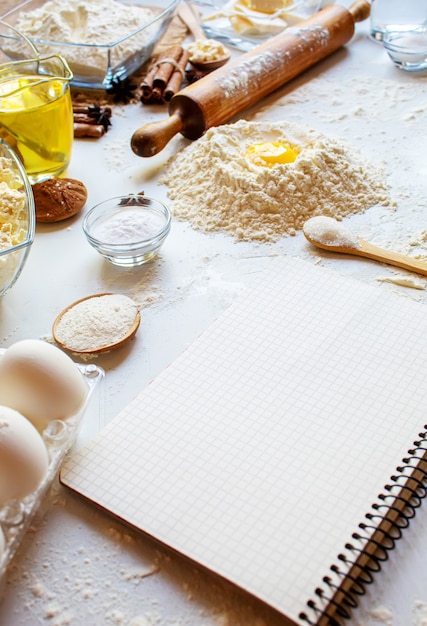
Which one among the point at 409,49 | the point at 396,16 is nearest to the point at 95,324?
the point at 409,49

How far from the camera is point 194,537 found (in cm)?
71

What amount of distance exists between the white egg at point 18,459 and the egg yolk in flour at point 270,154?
75 cm

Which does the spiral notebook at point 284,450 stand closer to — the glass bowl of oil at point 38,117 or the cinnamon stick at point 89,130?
the glass bowl of oil at point 38,117

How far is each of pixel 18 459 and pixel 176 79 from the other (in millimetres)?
1162

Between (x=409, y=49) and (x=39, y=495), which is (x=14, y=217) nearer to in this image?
(x=39, y=495)

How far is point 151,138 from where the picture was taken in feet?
4.36

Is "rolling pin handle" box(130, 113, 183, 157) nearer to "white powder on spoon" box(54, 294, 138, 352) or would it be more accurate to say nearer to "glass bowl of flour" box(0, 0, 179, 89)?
"glass bowl of flour" box(0, 0, 179, 89)

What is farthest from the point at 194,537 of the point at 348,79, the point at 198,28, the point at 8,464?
the point at 198,28

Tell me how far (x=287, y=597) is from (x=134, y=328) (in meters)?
0.45

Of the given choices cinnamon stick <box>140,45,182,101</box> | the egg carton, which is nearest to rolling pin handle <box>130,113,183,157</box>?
cinnamon stick <box>140,45,182,101</box>

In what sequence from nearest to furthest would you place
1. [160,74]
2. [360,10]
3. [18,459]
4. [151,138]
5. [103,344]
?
[18,459]
[103,344]
[151,138]
[160,74]
[360,10]

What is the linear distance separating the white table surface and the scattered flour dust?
3 centimetres

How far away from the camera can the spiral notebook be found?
687 millimetres

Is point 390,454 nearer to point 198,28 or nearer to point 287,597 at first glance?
point 287,597
